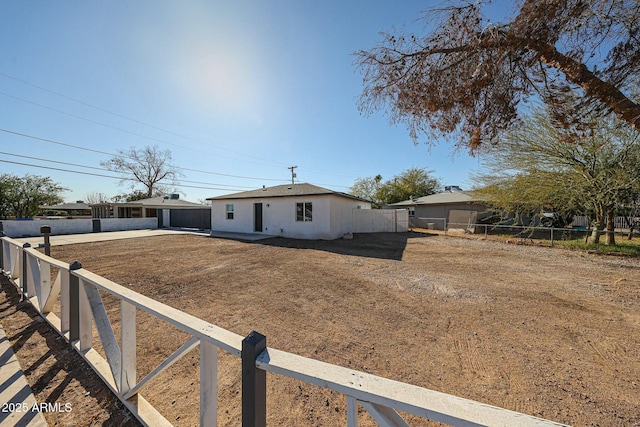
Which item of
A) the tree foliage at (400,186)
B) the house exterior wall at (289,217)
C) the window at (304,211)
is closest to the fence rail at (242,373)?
the house exterior wall at (289,217)

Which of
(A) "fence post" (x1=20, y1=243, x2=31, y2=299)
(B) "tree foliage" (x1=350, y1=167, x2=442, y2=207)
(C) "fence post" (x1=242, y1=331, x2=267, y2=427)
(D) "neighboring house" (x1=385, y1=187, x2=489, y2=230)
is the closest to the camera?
(C) "fence post" (x1=242, y1=331, x2=267, y2=427)

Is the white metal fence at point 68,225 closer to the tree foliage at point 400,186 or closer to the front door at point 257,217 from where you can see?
the front door at point 257,217

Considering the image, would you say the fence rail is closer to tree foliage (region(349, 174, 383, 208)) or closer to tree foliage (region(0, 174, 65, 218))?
tree foliage (region(349, 174, 383, 208))

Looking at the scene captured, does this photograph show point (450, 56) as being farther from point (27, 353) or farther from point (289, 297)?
point (27, 353)

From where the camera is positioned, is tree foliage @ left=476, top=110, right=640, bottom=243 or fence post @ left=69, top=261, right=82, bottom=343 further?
tree foliage @ left=476, top=110, right=640, bottom=243

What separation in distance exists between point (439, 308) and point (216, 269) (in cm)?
547

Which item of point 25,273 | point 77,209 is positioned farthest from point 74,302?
point 77,209

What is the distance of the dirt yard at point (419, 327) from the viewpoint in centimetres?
226

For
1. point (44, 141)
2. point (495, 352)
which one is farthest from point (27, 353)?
point (44, 141)

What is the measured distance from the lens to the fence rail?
Result: 78cm

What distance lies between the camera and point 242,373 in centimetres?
99

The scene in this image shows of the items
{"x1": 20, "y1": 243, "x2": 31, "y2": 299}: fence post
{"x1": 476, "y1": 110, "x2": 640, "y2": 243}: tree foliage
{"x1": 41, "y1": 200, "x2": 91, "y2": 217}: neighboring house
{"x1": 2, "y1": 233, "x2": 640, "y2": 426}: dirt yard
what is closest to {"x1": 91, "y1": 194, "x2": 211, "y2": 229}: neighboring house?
{"x1": 2, "y1": 233, "x2": 640, "y2": 426}: dirt yard

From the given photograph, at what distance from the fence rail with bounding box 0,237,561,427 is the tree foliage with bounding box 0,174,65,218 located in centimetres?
3591

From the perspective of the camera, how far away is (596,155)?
9.33 meters
